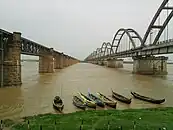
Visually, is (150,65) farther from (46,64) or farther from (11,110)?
(11,110)

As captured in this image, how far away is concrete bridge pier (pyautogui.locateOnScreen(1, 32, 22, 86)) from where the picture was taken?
36169 mm

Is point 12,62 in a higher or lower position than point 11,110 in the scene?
higher

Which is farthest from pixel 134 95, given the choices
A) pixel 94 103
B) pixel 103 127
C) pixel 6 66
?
pixel 6 66

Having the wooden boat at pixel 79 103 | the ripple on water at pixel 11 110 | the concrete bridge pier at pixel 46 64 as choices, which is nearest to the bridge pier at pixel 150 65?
the concrete bridge pier at pixel 46 64

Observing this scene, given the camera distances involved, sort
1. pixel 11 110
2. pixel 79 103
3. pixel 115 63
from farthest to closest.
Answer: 1. pixel 115 63
2. pixel 79 103
3. pixel 11 110

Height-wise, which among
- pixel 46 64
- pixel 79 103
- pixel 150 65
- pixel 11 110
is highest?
pixel 46 64

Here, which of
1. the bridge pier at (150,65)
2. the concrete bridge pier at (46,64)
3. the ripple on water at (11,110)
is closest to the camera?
the ripple on water at (11,110)

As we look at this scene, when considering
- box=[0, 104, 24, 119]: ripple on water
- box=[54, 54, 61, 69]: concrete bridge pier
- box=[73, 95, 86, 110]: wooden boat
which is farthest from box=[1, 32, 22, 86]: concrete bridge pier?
box=[54, 54, 61, 69]: concrete bridge pier

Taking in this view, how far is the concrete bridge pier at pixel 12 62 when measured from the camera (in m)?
36.2

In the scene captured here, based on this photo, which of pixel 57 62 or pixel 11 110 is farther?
pixel 57 62

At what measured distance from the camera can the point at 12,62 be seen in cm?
3750

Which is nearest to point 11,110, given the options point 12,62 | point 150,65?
point 12,62

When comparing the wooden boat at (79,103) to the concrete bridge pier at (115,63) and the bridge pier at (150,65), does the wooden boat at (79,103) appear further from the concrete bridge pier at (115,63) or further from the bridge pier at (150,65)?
the concrete bridge pier at (115,63)

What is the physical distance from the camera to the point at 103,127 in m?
12.8
